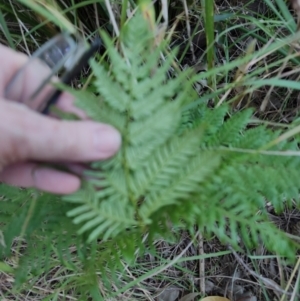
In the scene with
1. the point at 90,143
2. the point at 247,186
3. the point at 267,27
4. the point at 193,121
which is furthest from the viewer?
the point at 267,27

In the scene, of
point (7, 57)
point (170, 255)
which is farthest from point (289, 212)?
point (7, 57)

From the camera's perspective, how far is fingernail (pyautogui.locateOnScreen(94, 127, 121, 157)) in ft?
2.33

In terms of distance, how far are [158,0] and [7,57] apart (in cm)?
56

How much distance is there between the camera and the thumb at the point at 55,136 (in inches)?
28.1

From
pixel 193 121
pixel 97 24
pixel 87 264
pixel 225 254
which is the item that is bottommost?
pixel 225 254

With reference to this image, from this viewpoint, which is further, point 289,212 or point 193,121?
point 289,212

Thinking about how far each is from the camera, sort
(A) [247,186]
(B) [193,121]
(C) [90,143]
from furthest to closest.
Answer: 1. (B) [193,121]
2. (A) [247,186]
3. (C) [90,143]

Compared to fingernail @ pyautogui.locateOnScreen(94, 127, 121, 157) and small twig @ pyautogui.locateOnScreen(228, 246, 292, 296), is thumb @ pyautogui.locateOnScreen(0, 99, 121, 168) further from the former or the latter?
small twig @ pyautogui.locateOnScreen(228, 246, 292, 296)

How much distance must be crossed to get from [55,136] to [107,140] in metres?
0.08

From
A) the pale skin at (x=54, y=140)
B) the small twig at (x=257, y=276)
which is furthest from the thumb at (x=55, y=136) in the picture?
the small twig at (x=257, y=276)

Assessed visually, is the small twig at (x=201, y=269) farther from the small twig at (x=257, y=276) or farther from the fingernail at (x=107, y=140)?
the fingernail at (x=107, y=140)

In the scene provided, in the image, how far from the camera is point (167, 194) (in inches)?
28.9

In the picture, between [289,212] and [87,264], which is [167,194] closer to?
[87,264]

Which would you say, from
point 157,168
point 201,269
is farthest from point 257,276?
point 157,168
